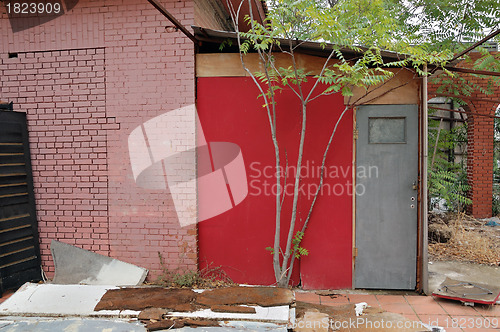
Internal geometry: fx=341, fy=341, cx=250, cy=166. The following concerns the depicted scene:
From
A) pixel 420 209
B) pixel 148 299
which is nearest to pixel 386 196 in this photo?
pixel 420 209

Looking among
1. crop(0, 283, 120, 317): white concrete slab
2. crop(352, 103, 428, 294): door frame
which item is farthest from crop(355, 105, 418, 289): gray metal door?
crop(0, 283, 120, 317): white concrete slab

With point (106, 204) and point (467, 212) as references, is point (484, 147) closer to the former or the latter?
point (467, 212)

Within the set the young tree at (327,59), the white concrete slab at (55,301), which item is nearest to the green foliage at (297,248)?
the young tree at (327,59)

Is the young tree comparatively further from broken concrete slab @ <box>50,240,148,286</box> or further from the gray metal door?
broken concrete slab @ <box>50,240,148,286</box>

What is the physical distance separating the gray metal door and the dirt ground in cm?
168

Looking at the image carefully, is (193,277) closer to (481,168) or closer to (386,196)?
(386,196)

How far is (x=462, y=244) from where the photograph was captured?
20.4 ft

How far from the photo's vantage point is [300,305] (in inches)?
154

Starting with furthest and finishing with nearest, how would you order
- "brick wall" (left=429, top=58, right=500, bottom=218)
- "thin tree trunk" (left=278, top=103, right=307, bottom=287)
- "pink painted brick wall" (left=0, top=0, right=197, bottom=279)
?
"brick wall" (left=429, top=58, right=500, bottom=218), "pink painted brick wall" (left=0, top=0, right=197, bottom=279), "thin tree trunk" (left=278, top=103, right=307, bottom=287)

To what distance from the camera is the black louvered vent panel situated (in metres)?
4.46

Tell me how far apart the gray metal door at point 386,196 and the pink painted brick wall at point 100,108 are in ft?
7.54

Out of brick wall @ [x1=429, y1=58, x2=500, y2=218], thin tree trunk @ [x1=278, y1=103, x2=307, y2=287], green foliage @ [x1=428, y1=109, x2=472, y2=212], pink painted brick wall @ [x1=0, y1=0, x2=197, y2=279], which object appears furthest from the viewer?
brick wall @ [x1=429, y1=58, x2=500, y2=218]

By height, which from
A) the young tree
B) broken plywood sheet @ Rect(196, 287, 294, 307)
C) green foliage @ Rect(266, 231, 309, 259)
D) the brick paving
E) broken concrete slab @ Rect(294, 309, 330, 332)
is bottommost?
the brick paving

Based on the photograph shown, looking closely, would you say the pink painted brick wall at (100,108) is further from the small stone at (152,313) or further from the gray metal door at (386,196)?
the gray metal door at (386,196)
